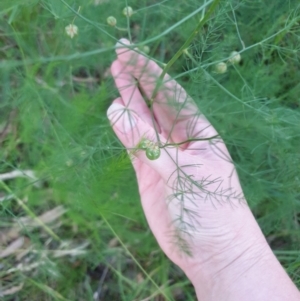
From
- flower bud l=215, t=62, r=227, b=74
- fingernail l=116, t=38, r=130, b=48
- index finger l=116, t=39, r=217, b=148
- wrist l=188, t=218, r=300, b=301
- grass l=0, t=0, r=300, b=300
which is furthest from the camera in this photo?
grass l=0, t=0, r=300, b=300

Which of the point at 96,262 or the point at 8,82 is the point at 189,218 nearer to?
the point at 96,262

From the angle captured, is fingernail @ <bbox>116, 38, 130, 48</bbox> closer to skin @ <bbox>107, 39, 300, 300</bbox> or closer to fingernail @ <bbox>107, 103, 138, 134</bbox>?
skin @ <bbox>107, 39, 300, 300</bbox>

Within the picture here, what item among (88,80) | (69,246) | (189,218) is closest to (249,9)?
(88,80)

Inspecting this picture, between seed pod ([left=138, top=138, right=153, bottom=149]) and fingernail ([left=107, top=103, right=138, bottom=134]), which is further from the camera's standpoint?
fingernail ([left=107, top=103, right=138, bottom=134])

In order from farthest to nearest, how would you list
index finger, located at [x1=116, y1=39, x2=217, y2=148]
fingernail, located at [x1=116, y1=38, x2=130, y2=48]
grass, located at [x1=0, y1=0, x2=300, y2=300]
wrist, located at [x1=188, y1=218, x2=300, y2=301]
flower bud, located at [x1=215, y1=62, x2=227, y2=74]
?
grass, located at [x1=0, y1=0, x2=300, y2=300] < wrist, located at [x1=188, y1=218, x2=300, y2=301] < index finger, located at [x1=116, y1=39, x2=217, y2=148] < flower bud, located at [x1=215, y1=62, x2=227, y2=74] < fingernail, located at [x1=116, y1=38, x2=130, y2=48]

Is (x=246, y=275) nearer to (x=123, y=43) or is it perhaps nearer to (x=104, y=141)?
(x=104, y=141)

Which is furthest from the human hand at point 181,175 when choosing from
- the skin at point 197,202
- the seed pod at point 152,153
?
the seed pod at point 152,153

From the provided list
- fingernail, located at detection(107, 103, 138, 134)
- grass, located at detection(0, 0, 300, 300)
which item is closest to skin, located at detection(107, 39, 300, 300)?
fingernail, located at detection(107, 103, 138, 134)

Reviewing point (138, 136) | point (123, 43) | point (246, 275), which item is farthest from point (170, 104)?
point (246, 275)
